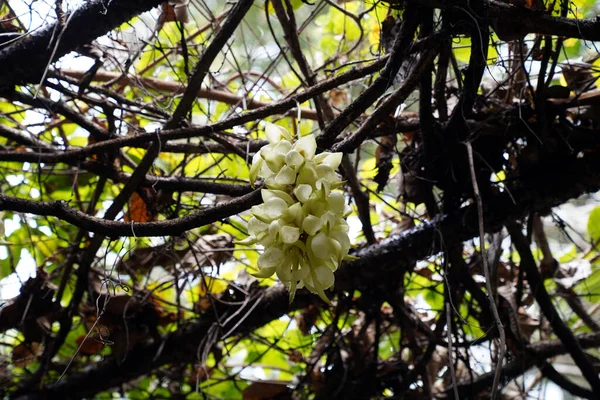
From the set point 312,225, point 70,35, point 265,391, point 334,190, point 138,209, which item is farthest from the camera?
point 265,391

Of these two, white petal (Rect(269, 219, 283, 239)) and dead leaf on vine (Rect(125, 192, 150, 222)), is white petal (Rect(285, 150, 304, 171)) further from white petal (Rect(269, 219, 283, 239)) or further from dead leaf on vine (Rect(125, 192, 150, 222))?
dead leaf on vine (Rect(125, 192, 150, 222))

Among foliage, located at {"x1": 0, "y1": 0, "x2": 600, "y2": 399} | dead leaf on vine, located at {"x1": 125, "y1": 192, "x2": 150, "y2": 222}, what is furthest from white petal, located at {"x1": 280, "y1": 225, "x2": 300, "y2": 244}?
dead leaf on vine, located at {"x1": 125, "y1": 192, "x2": 150, "y2": 222}

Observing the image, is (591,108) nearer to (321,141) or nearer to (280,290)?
(321,141)

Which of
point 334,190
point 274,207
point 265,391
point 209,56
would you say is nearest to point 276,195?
point 274,207

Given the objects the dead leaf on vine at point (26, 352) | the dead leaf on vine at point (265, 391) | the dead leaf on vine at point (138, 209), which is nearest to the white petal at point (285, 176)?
the dead leaf on vine at point (138, 209)

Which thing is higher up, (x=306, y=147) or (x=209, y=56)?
(x=209, y=56)

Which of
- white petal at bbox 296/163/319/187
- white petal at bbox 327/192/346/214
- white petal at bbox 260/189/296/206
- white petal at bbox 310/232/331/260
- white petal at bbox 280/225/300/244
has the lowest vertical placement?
white petal at bbox 310/232/331/260

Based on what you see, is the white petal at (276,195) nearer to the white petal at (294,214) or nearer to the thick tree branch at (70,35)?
the white petal at (294,214)

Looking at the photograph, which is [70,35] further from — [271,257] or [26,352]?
[26,352]
